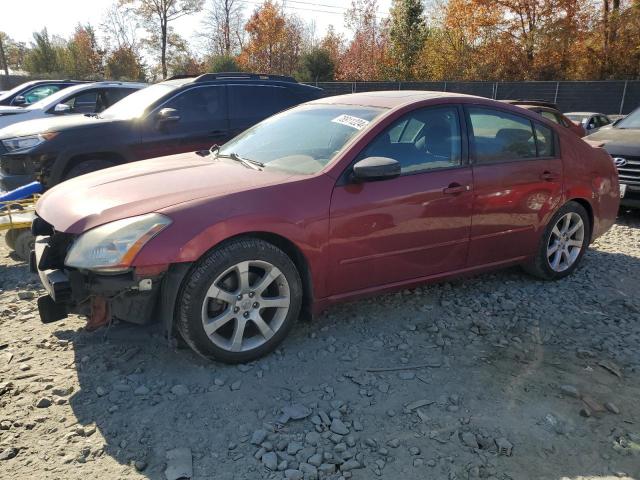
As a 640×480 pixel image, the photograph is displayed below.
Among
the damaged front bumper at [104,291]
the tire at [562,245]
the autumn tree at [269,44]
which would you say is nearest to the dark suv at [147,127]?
the damaged front bumper at [104,291]

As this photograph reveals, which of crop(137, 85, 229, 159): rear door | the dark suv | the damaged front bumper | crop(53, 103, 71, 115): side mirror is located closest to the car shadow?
the damaged front bumper

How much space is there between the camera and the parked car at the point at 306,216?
297 cm

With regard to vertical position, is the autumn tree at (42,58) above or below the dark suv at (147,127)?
above

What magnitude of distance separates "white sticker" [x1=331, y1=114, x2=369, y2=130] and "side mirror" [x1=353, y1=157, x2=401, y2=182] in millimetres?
384

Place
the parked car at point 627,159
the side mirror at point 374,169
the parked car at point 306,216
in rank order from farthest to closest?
1. the parked car at point 627,159
2. the side mirror at point 374,169
3. the parked car at point 306,216

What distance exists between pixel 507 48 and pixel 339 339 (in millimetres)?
29966

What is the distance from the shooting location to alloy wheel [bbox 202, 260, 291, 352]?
312 centimetres

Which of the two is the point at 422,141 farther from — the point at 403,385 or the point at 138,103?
the point at 138,103

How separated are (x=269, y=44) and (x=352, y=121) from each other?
39493 millimetres

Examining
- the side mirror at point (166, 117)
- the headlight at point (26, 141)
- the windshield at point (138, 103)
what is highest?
the windshield at point (138, 103)

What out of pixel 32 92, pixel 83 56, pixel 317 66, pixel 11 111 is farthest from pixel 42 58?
pixel 11 111

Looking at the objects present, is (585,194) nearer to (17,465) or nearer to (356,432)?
(356,432)

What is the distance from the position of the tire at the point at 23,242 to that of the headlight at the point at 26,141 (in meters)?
1.61

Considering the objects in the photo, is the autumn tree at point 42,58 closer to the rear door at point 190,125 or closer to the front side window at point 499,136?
the rear door at point 190,125
